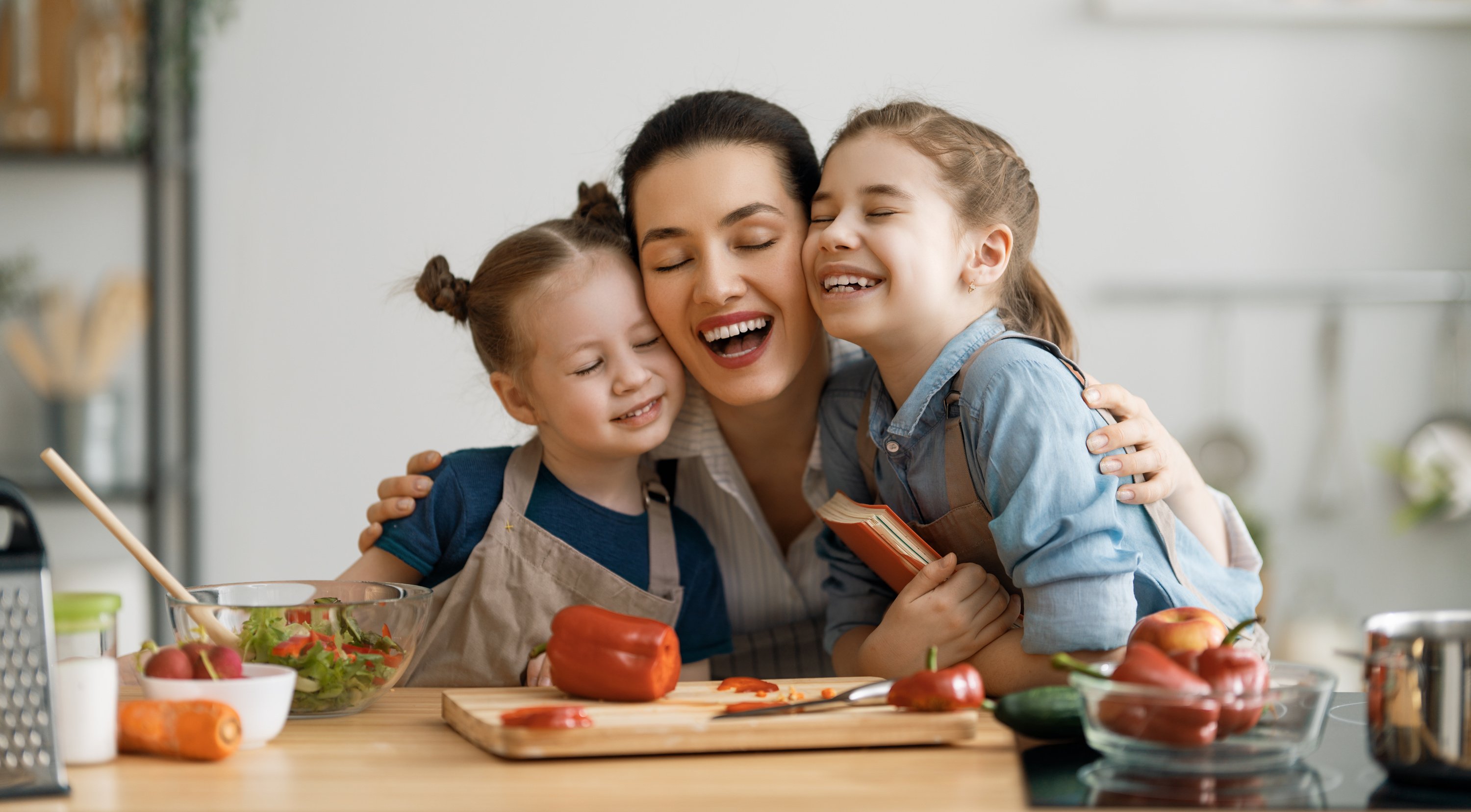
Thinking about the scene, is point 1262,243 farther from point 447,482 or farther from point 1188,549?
point 447,482

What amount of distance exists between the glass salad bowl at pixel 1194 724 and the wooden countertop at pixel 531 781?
9 centimetres

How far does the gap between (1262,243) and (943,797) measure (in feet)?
9.35

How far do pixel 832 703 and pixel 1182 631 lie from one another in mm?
318

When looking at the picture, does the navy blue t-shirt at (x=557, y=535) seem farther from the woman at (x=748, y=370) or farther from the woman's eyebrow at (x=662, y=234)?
the woman's eyebrow at (x=662, y=234)

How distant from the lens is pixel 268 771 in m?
0.98

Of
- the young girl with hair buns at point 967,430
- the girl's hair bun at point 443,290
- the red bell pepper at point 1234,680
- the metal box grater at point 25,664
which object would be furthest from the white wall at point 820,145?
the red bell pepper at point 1234,680

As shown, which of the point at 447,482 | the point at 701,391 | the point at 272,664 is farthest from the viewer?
the point at 701,391

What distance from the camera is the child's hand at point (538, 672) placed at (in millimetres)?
1394

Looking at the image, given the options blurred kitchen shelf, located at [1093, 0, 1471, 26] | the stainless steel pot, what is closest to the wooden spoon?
the stainless steel pot

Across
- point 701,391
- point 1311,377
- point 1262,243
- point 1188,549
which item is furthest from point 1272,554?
point 701,391

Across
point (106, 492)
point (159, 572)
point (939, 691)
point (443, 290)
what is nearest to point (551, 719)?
point (939, 691)

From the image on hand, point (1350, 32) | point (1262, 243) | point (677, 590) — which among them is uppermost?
point (1350, 32)

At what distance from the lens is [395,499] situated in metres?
1.63

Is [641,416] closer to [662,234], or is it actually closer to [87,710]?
[662,234]
